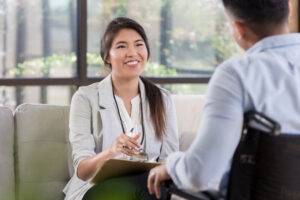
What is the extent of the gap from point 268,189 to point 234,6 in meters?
0.51

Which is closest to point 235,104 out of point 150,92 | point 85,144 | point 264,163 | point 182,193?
point 264,163

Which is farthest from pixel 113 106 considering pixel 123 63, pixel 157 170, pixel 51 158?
pixel 157 170

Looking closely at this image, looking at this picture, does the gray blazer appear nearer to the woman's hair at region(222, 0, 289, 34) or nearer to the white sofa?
the white sofa

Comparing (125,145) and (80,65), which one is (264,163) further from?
(80,65)

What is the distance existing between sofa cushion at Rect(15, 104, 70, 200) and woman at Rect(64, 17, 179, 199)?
7.6 inches

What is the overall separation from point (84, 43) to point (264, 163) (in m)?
2.72

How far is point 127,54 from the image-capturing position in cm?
286

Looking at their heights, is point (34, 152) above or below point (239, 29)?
below

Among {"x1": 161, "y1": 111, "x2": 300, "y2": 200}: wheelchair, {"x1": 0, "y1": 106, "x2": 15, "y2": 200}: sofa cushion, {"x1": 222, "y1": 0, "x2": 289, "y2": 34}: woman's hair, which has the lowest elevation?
{"x1": 0, "y1": 106, "x2": 15, "y2": 200}: sofa cushion

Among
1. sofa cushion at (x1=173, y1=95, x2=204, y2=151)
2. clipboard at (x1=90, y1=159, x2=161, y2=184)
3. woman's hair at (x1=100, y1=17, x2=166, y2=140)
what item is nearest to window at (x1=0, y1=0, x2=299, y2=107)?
sofa cushion at (x1=173, y1=95, x2=204, y2=151)

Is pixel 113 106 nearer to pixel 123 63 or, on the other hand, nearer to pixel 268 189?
pixel 123 63

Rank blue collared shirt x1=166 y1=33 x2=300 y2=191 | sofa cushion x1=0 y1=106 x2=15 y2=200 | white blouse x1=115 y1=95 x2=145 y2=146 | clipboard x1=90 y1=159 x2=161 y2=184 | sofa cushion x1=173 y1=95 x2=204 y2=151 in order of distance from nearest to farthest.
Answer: blue collared shirt x1=166 y1=33 x2=300 y2=191 → clipboard x1=90 y1=159 x2=161 y2=184 → white blouse x1=115 y1=95 x2=145 y2=146 → sofa cushion x1=0 y1=106 x2=15 y2=200 → sofa cushion x1=173 y1=95 x2=204 y2=151

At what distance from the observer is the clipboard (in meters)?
2.17

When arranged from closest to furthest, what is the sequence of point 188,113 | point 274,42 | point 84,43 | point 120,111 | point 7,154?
point 274,42 < point 120,111 < point 7,154 < point 188,113 < point 84,43
